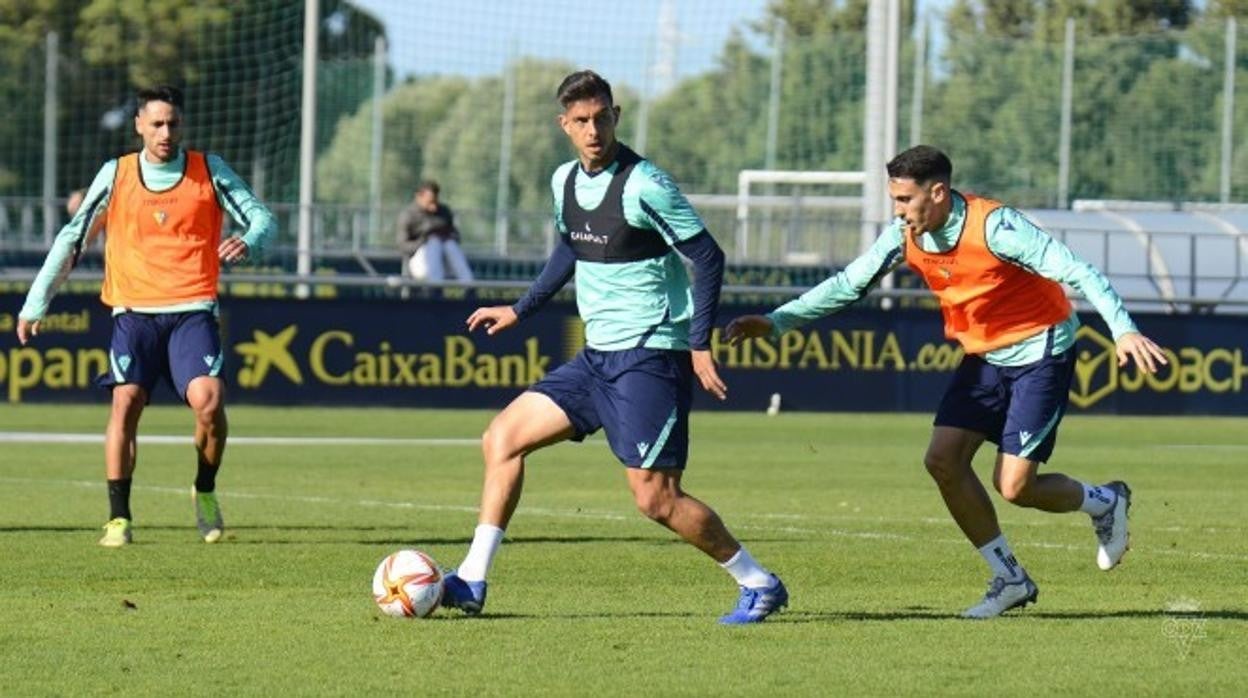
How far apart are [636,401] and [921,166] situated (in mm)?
1383

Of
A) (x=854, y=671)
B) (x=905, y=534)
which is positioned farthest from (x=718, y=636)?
(x=905, y=534)

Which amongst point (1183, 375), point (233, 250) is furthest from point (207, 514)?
point (1183, 375)

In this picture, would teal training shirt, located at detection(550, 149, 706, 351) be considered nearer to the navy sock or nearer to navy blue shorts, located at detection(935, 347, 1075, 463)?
navy blue shorts, located at detection(935, 347, 1075, 463)

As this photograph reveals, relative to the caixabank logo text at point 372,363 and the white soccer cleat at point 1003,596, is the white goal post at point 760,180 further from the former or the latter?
the white soccer cleat at point 1003,596

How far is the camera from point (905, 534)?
14414 mm

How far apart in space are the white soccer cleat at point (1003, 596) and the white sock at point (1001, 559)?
0.03 m

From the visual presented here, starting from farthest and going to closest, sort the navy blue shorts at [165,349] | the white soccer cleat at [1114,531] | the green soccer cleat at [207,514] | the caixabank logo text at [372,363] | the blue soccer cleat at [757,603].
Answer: the caixabank logo text at [372,363] → the green soccer cleat at [207,514] → the navy blue shorts at [165,349] → the white soccer cleat at [1114,531] → the blue soccer cleat at [757,603]

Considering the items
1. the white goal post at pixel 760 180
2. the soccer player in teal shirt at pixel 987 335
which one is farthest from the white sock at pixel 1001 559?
the white goal post at pixel 760 180

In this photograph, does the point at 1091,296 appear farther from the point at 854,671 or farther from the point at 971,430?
the point at 854,671

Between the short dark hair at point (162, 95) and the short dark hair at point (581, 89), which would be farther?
the short dark hair at point (162, 95)

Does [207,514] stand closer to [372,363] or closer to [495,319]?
[495,319]

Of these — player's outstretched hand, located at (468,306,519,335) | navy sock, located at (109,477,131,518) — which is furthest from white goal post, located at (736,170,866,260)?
player's outstretched hand, located at (468,306,519,335)

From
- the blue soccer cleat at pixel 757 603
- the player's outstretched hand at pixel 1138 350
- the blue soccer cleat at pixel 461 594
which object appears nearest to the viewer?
the player's outstretched hand at pixel 1138 350

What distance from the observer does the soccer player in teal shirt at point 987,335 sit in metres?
10.3
